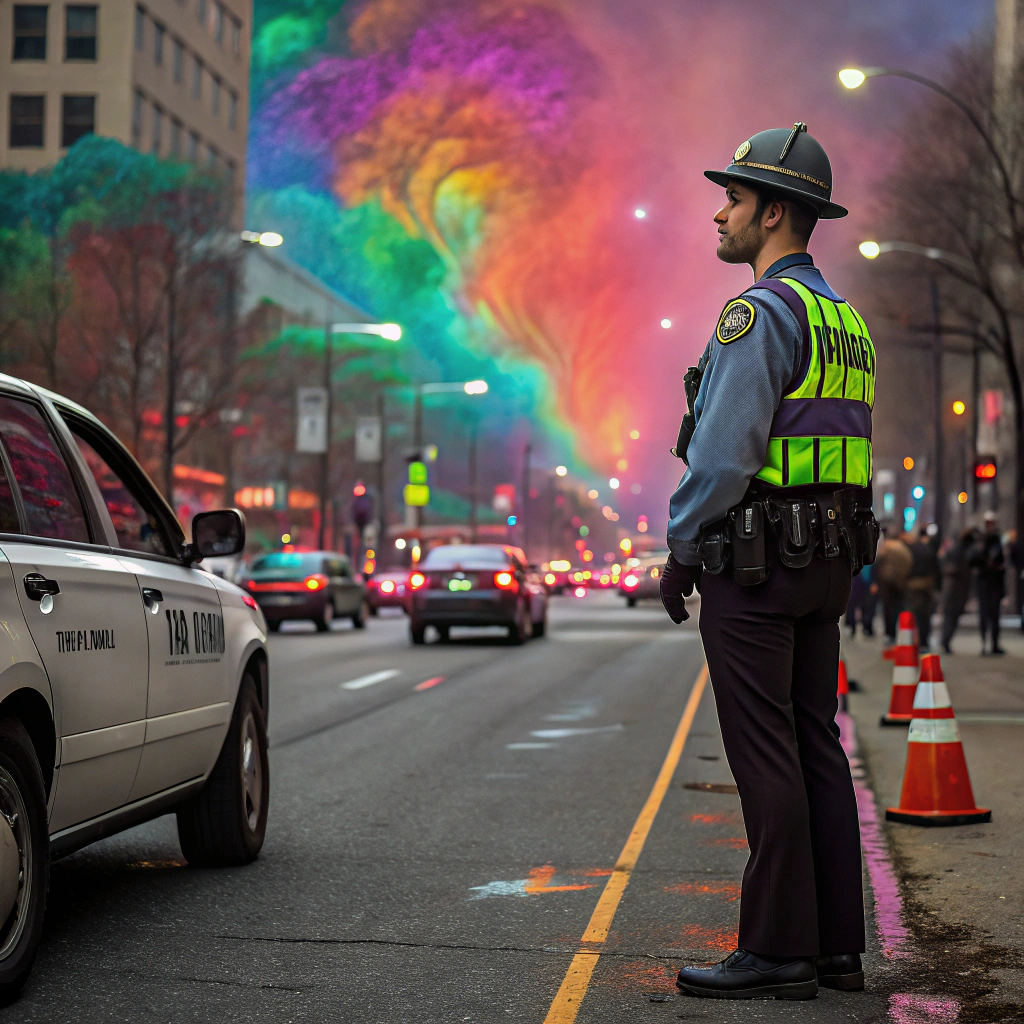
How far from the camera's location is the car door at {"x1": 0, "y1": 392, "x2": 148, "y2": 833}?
A: 16.4 ft

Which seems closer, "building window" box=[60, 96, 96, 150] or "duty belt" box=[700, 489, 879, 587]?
"duty belt" box=[700, 489, 879, 587]

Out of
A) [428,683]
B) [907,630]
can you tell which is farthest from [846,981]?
[428,683]

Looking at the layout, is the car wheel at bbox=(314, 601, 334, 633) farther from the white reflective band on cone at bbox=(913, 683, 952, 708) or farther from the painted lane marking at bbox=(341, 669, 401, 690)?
the white reflective band on cone at bbox=(913, 683, 952, 708)

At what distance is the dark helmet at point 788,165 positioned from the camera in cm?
486

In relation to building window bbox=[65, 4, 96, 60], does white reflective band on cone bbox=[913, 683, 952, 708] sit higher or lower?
lower

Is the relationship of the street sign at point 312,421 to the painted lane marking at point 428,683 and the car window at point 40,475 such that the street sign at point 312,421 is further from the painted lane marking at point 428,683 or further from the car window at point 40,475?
the car window at point 40,475

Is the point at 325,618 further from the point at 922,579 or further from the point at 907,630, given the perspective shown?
the point at 907,630

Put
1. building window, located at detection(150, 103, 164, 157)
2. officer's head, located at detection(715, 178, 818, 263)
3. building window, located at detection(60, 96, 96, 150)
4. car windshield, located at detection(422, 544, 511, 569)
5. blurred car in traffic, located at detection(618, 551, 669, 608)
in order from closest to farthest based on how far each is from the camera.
Answer: officer's head, located at detection(715, 178, 818, 263) < car windshield, located at detection(422, 544, 511, 569) < blurred car in traffic, located at detection(618, 551, 669, 608) < building window, located at detection(60, 96, 96, 150) < building window, located at detection(150, 103, 164, 157)

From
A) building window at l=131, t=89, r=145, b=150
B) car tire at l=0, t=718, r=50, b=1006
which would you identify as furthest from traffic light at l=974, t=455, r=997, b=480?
building window at l=131, t=89, r=145, b=150

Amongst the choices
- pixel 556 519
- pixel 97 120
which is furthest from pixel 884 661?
pixel 556 519

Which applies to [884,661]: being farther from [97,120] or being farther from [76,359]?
[97,120]

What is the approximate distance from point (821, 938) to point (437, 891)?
210 centimetres

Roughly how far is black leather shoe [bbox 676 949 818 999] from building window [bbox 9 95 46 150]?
63.8 meters

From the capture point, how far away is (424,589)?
26.0 meters
